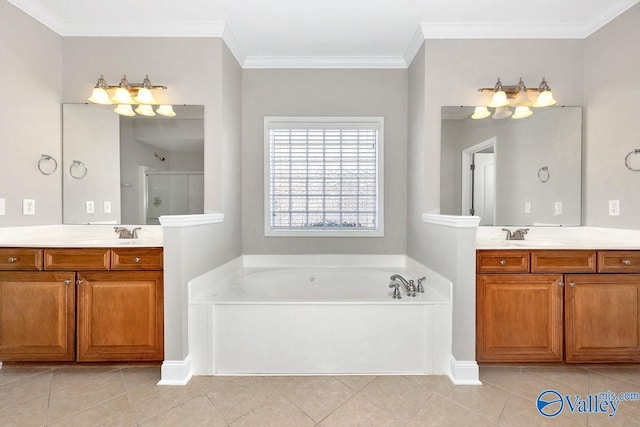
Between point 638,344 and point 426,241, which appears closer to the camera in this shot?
point 638,344

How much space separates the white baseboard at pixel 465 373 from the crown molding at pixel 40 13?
3990mm

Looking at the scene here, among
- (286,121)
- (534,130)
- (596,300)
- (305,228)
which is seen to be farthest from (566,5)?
(305,228)

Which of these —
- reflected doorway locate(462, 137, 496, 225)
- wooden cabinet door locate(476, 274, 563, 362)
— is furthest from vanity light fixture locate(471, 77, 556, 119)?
wooden cabinet door locate(476, 274, 563, 362)

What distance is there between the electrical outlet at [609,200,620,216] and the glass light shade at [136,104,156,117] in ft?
12.4

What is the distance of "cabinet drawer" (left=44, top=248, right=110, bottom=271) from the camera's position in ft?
6.73

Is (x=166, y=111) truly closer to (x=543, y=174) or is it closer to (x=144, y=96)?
(x=144, y=96)

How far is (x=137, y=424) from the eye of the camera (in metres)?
1.61

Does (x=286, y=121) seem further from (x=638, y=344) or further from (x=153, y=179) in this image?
(x=638, y=344)

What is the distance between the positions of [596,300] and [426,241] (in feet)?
3.79

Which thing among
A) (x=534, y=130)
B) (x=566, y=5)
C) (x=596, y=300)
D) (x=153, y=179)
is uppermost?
(x=566, y=5)

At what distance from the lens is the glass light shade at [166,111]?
261 centimetres

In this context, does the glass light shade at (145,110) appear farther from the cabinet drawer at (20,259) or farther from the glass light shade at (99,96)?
the cabinet drawer at (20,259)

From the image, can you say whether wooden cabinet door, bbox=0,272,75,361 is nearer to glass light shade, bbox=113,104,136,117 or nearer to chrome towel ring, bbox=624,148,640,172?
glass light shade, bbox=113,104,136,117

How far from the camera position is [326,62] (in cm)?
303
